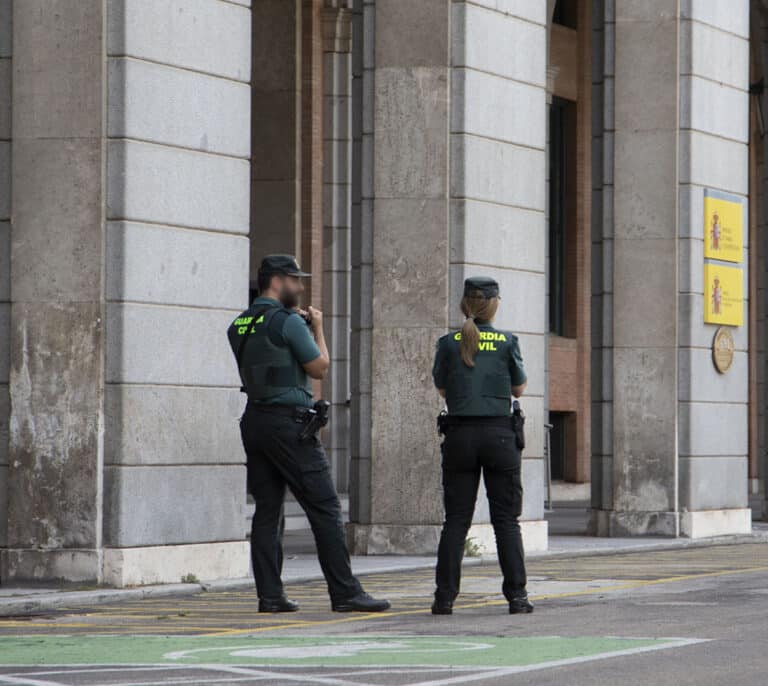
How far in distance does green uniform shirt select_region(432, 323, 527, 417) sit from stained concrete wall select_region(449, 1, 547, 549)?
238 inches

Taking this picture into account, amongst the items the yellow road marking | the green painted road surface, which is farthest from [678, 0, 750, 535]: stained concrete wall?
the green painted road surface

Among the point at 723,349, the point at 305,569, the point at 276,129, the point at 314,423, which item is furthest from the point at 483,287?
the point at 276,129

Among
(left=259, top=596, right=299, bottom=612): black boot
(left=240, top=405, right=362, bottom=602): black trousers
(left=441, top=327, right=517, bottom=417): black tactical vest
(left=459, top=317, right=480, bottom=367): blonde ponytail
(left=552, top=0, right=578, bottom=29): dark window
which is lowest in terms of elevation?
(left=259, top=596, right=299, bottom=612): black boot

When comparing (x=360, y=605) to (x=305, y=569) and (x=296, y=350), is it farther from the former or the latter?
(x=305, y=569)

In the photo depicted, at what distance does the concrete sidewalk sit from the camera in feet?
42.1

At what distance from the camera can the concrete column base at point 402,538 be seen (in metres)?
18.1

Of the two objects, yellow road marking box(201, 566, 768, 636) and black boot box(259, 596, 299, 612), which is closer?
yellow road marking box(201, 566, 768, 636)

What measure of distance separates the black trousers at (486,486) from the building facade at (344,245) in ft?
9.23

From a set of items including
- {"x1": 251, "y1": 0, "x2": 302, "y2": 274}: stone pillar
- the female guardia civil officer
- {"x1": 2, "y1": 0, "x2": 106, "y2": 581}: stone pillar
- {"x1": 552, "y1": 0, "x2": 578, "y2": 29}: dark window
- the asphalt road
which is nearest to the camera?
the asphalt road

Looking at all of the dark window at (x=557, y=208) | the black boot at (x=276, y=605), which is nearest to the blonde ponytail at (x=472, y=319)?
the black boot at (x=276, y=605)

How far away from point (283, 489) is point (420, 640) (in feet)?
6.42

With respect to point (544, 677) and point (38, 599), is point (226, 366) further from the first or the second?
point (544, 677)

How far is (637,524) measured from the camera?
71.6 ft

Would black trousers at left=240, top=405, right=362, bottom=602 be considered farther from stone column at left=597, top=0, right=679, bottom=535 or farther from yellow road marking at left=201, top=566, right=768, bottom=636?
stone column at left=597, top=0, right=679, bottom=535
